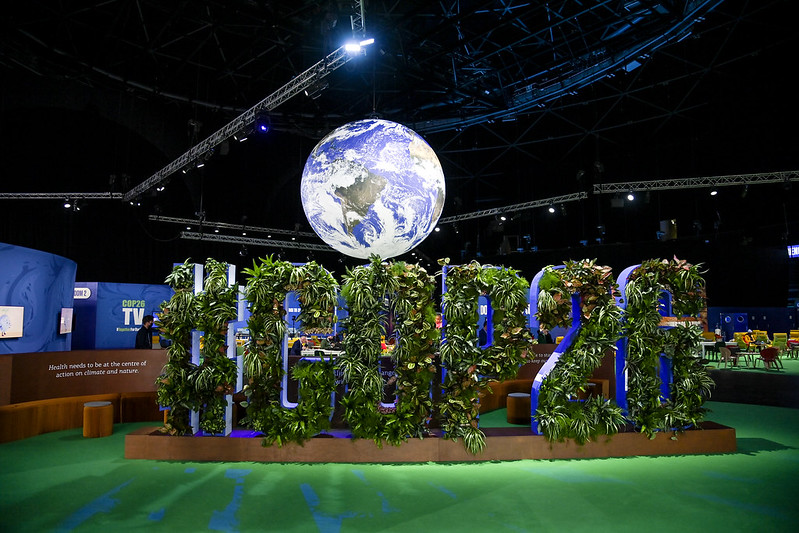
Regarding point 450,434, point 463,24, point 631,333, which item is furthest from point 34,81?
point 631,333

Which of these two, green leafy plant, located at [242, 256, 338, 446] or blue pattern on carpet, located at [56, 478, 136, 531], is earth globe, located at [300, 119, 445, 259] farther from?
blue pattern on carpet, located at [56, 478, 136, 531]

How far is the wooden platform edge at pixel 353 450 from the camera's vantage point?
6.34 m

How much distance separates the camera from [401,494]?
5.18 m

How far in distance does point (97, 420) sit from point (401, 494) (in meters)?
5.39

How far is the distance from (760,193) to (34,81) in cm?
2380

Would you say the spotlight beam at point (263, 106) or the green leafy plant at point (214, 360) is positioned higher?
the spotlight beam at point (263, 106)

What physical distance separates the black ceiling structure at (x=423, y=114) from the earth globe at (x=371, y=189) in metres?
3.53

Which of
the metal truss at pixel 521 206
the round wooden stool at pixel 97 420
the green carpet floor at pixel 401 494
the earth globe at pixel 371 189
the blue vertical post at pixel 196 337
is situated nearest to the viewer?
the green carpet floor at pixel 401 494

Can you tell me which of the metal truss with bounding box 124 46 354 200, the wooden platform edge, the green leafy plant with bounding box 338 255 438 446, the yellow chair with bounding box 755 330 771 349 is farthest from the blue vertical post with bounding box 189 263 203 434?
the yellow chair with bounding box 755 330 771 349

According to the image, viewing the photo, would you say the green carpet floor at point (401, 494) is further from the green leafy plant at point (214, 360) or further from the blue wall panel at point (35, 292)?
the blue wall panel at point (35, 292)

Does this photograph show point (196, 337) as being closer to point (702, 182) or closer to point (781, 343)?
point (702, 182)

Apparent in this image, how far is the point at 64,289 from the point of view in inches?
445

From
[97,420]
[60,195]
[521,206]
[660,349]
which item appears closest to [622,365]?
[660,349]

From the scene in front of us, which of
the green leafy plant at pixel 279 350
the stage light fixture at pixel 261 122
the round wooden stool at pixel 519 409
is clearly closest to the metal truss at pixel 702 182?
the round wooden stool at pixel 519 409
